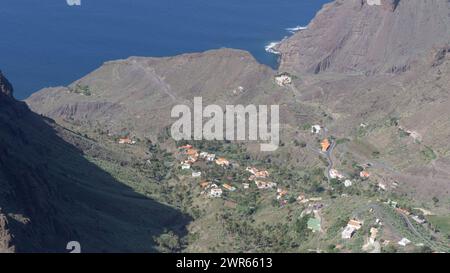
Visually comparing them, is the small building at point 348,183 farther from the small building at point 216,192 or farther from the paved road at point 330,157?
the small building at point 216,192

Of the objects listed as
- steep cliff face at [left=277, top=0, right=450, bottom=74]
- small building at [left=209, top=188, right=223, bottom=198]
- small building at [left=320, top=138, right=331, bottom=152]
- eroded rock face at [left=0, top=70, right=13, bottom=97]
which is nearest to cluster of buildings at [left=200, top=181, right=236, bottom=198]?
small building at [left=209, top=188, right=223, bottom=198]

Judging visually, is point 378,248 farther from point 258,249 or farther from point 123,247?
point 123,247

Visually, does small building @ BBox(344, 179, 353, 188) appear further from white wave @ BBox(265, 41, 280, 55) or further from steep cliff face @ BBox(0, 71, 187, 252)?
white wave @ BBox(265, 41, 280, 55)

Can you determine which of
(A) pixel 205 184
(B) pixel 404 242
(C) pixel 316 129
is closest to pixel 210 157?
(A) pixel 205 184

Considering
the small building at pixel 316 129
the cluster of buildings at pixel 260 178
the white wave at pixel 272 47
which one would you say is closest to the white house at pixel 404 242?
the cluster of buildings at pixel 260 178

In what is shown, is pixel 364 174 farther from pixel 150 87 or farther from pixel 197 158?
pixel 150 87
